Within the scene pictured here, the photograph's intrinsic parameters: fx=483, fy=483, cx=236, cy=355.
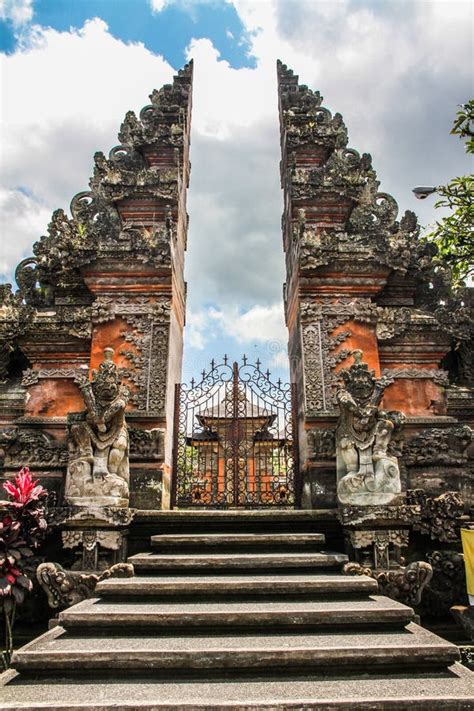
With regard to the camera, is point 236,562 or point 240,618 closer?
point 240,618

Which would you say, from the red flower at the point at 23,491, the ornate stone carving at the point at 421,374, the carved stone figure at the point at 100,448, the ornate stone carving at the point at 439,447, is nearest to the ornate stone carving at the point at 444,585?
the ornate stone carving at the point at 439,447

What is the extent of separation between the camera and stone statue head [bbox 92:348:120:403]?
607cm

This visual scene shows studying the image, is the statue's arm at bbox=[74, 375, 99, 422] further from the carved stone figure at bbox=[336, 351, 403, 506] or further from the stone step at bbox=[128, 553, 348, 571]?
the carved stone figure at bbox=[336, 351, 403, 506]

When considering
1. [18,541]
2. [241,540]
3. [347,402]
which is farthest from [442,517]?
[18,541]

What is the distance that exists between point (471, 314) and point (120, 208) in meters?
6.69

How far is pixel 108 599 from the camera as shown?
4648 mm

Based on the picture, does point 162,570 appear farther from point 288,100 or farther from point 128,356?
point 288,100

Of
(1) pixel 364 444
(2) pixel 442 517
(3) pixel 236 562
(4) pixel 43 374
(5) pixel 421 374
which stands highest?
(4) pixel 43 374

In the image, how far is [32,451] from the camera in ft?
22.4

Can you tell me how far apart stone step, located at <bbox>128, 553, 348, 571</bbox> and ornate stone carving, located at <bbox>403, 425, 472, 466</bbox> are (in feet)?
7.43

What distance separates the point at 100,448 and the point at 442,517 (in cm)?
445

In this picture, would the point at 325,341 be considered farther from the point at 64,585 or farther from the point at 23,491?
the point at 64,585

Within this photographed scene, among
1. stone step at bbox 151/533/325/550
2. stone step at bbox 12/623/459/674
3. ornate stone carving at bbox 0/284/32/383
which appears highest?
ornate stone carving at bbox 0/284/32/383

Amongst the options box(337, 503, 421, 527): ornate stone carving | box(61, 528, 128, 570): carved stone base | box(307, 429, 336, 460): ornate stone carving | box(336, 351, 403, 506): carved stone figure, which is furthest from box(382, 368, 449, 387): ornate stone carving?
box(61, 528, 128, 570): carved stone base
